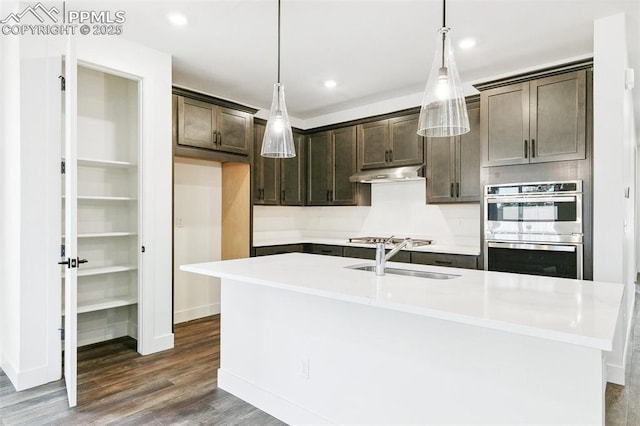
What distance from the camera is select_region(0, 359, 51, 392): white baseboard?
2718 mm

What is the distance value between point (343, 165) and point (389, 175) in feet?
2.64

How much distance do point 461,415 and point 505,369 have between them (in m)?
0.31

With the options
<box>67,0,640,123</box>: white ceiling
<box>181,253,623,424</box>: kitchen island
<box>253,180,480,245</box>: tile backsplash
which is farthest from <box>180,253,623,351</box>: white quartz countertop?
<box>253,180,480,245</box>: tile backsplash

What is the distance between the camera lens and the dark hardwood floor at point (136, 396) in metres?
2.37

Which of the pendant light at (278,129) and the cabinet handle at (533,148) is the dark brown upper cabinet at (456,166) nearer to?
the cabinet handle at (533,148)

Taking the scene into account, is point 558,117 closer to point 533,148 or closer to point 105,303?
point 533,148

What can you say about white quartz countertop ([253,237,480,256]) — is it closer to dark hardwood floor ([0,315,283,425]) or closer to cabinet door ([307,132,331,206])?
cabinet door ([307,132,331,206])

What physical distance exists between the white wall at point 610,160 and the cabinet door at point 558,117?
27cm

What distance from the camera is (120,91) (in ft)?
12.3

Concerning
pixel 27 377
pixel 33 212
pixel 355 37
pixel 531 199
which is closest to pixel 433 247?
pixel 531 199

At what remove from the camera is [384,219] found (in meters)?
5.11

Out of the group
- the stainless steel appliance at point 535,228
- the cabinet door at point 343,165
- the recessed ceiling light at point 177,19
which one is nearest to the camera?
the recessed ceiling light at point 177,19

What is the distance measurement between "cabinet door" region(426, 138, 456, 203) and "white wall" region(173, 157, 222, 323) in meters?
2.57

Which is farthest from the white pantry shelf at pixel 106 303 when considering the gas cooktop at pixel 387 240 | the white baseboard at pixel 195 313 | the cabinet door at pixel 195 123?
the gas cooktop at pixel 387 240
